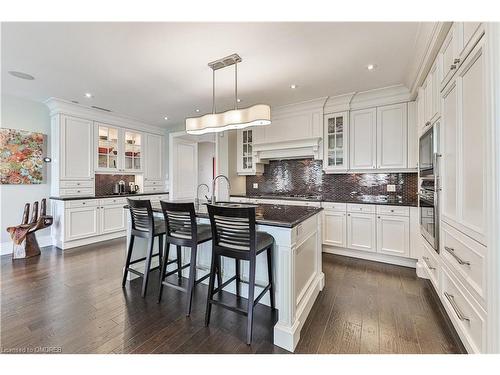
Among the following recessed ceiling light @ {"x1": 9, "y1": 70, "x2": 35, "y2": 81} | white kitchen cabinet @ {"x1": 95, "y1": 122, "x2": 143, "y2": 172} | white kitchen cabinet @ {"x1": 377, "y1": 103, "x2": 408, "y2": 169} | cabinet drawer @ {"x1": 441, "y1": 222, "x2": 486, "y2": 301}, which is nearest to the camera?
cabinet drawer @ {"x1": 441, "y1": 222, "x2": 486, "y2": 301}

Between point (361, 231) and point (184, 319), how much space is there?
2754 millimetres

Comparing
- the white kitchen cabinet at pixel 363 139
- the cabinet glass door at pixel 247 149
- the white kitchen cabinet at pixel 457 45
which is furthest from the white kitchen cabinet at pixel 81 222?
the white kitchen cabinet at pixel 457 45

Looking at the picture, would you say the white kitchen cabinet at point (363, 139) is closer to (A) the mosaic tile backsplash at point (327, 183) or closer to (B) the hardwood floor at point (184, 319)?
(A) the mosaic tile backsplash at point (327, 183)

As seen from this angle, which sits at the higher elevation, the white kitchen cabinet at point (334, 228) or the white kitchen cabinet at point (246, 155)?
the white kitchen cabinet at point (246, 155)

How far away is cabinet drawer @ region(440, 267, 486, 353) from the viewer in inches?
49.1

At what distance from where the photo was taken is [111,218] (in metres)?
4.56

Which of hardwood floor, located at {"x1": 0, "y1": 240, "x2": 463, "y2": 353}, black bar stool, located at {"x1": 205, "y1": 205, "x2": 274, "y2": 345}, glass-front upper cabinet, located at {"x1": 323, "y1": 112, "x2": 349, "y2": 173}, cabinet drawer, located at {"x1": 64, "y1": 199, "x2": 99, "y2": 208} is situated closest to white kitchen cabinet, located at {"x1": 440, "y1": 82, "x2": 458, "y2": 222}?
hardwood floor, located at {"x1": 0, "y1": 240, "x2": 463, "y2": 353}

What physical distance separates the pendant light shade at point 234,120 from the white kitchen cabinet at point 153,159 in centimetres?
327

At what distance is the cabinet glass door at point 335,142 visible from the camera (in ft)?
12.3

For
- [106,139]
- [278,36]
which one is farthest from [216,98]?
[106,139]

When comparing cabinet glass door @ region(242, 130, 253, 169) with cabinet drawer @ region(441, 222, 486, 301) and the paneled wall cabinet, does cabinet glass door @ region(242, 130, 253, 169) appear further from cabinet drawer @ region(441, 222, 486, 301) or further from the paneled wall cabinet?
cabinet drawer @ region(441, 222, 486, 301)

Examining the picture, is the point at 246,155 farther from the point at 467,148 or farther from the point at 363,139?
the point at 467,148

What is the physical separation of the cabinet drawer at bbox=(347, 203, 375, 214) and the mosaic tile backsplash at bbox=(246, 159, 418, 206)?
29cm
